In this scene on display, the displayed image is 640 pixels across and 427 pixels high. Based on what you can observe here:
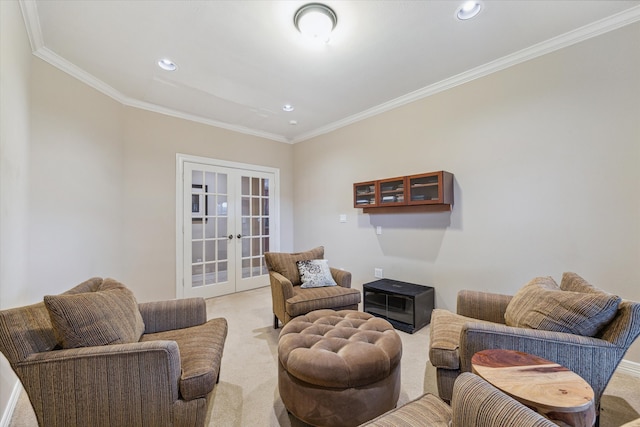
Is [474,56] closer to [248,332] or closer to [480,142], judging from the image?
[480,142]

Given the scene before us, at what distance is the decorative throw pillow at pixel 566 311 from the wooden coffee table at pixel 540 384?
325 mm

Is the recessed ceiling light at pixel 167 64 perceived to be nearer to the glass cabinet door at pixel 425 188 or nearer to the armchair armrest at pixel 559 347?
the glass cabinet door at pixel 425 188

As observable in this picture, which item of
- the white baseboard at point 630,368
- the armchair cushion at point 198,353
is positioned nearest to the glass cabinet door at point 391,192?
the white baseboard at point 630,368

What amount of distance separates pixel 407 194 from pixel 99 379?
9.89 feet

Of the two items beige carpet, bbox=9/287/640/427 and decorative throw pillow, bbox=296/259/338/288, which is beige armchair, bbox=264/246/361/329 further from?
Result: beige carpet, bbox=9/287/640/427

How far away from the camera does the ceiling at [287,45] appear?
204 cm

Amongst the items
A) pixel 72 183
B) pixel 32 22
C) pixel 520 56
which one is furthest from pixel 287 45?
pixel 72 183

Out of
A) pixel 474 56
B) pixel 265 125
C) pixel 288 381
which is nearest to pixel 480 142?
pixel 474 56

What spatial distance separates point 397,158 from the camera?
142 inches

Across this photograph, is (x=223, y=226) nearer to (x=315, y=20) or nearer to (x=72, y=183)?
(x=72, y=183)

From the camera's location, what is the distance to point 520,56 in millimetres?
2586

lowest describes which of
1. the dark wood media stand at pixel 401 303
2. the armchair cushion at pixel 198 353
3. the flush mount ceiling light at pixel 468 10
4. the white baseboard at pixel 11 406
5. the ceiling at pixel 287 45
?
the white baseboard at pixel 11 406

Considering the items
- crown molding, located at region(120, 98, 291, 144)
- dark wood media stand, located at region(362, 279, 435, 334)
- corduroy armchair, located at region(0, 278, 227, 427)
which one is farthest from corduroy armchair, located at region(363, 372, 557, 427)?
crown molding, located at region(120, 98, 291, 144)

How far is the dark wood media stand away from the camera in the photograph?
2.90m
